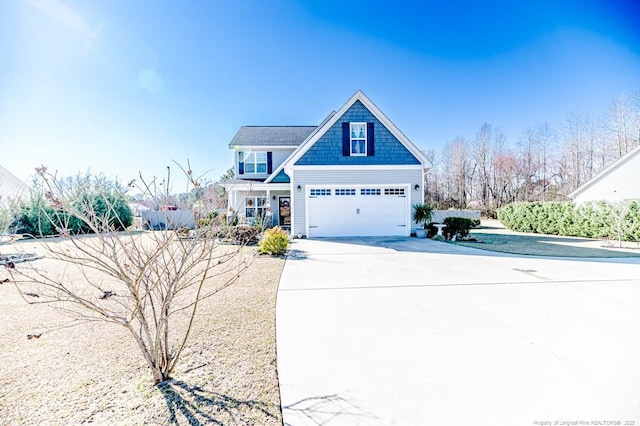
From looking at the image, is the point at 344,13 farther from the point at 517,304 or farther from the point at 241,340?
the point at 241,340

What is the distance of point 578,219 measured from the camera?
1554cm

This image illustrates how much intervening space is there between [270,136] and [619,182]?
22.4 m

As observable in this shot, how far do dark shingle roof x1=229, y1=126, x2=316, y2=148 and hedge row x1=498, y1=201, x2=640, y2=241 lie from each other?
54.5 feet

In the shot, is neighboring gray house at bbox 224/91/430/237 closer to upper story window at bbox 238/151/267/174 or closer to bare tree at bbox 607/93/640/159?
upper story window at bbox 238/151/267/174

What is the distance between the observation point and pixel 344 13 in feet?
40.1

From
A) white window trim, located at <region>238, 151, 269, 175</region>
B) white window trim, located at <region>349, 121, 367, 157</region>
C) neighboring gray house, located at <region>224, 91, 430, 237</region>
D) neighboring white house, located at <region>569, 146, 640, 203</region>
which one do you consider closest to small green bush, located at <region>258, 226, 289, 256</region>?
neighboring gray house, located at <region>224, 91, 430, 237</region>

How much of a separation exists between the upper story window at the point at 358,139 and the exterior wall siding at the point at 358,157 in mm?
326

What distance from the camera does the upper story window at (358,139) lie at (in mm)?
14398

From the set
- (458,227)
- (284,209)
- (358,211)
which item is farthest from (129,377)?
(284,209)

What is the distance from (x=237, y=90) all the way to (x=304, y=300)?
1512 centimetres

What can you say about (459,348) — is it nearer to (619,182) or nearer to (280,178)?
(280,178)

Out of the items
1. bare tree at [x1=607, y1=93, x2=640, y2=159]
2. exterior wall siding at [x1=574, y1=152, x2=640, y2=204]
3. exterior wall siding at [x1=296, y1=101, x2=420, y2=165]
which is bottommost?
exterior wall siding at [x1=574, y1=152, x2=640, y2=204]

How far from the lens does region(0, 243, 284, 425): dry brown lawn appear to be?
7.65 feet

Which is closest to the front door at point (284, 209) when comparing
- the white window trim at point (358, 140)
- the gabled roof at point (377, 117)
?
the gabled roof at point (377, 117)
